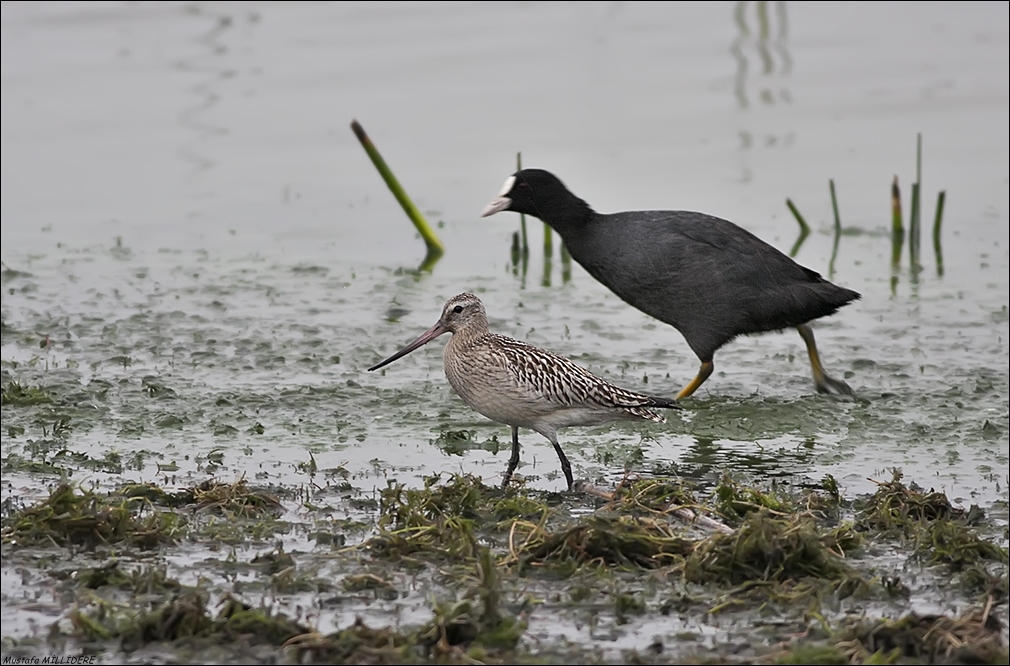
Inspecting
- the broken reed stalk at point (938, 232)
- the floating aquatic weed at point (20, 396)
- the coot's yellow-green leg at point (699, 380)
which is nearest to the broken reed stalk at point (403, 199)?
the coot's yellow-green leg at point (699, 380)

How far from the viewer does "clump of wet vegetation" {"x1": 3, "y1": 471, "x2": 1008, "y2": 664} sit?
17.6ft

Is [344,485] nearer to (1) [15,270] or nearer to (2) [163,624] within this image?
(2) [163,624]

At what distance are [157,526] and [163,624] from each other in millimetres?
1149

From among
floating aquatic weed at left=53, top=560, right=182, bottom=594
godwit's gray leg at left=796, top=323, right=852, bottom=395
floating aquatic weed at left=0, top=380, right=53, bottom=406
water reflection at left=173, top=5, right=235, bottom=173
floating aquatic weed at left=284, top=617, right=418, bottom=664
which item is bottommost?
floating aquatic weed at left=284, top=617, right=418, bottom=664

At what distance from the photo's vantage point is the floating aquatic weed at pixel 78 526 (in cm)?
636

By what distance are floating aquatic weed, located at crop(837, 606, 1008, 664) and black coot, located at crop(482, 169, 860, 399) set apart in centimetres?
417

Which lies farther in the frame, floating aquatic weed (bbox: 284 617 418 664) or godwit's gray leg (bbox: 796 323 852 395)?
godwit's gray leg (bbox: 796 323 852 395)

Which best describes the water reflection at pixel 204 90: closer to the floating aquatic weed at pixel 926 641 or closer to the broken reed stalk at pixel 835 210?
the broken reed stalk at pixel 835 210

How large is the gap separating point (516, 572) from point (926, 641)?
1.57m

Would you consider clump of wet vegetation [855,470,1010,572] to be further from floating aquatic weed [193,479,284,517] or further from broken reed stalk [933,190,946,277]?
broken reed stalk [933,190,946,277]

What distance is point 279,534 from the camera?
665 cm

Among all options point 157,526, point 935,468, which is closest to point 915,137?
point 935,468

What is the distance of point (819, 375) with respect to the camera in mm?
9727

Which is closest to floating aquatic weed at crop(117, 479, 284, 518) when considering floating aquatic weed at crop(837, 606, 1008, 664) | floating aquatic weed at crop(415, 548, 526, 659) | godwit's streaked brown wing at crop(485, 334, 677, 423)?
godwit's streaked brown wing at crop(485, 334, 677, 423)
